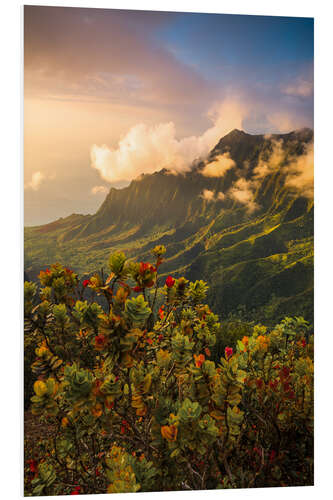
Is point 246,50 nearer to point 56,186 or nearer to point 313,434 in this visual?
point 56,186

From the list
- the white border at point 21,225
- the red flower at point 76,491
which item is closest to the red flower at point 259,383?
the white border at point 21,225

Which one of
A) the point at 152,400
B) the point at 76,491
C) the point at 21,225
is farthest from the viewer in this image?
the point at 21,225

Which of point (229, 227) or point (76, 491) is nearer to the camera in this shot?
point (76, 491)

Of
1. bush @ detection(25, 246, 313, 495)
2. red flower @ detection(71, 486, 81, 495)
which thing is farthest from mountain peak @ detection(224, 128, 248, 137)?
red flower @ detection(71, 486, 81, 495)

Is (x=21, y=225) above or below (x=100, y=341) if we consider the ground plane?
above

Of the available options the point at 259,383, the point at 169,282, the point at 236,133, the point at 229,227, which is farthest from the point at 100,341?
the point at 236,133

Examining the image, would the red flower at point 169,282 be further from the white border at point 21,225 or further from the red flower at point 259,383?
the white border at point 21,225

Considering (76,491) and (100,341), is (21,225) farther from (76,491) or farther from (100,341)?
(76,491)

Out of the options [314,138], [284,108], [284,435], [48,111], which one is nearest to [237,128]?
[284,108]
